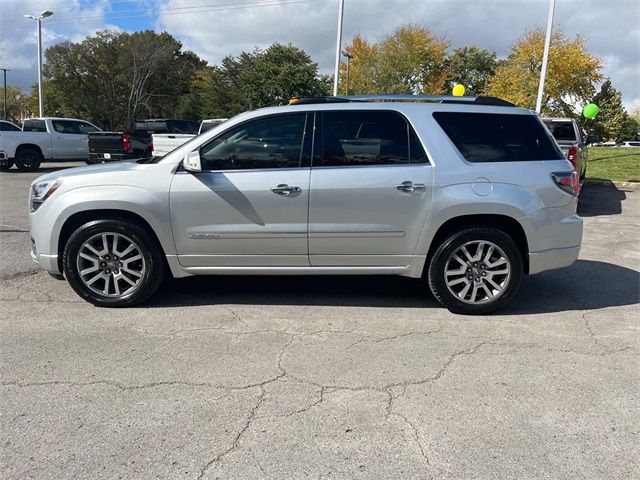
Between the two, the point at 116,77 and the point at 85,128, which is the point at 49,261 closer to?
the point at 85,128

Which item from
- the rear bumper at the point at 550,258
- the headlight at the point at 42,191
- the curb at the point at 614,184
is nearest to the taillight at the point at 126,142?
the headlight at the point at 42,191

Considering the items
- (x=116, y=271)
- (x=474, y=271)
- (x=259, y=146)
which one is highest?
(x=259, y=146)

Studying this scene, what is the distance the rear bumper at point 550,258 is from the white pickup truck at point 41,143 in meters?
17.1

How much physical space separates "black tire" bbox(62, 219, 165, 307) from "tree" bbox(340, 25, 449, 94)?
33651 mm

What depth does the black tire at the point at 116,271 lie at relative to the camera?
4562 millimetres

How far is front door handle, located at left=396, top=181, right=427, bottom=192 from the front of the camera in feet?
14.6

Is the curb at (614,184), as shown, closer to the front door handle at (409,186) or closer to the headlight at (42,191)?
the front door handle at (409,186)

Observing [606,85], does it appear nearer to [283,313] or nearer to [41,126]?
[41,126]

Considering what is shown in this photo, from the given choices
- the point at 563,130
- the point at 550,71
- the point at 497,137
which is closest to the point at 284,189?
the point at 497,137

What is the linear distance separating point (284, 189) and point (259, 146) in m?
0.46

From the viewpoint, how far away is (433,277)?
4.65m

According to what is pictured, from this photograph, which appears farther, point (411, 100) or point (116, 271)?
point (411, 100)

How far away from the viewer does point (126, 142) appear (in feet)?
54.4

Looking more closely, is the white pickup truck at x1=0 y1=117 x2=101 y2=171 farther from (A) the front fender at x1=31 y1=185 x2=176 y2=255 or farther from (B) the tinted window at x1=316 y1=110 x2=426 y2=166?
(B) the tinted window at x1=316 y1=110 x2=426 y2=166
